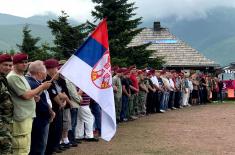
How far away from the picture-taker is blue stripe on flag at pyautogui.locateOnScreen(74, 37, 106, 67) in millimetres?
7695

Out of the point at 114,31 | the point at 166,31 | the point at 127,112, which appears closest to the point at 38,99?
the point at 127,112

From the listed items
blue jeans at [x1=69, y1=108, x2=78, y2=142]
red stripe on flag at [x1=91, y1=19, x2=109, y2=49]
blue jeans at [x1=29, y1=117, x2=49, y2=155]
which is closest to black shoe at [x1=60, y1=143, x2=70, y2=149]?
blue jeans at [x1=69, y1=108, x2=78, y2=142]

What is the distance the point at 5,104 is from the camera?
6617 millimetres

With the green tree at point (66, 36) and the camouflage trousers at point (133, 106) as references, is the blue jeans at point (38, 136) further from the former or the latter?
the green tree at point (66, 36)

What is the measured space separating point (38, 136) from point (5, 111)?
928 millimetres

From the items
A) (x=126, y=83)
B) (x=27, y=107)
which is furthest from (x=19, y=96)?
(x=126, y=83)

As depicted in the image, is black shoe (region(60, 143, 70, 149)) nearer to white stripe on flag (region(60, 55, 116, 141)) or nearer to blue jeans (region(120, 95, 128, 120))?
white stripe on flag (region(60, 55, 116, 141))

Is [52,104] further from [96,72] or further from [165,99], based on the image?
[165,99]

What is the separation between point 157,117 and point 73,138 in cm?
759

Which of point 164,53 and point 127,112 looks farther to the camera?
point 164,53

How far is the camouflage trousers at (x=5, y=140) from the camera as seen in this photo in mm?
6352

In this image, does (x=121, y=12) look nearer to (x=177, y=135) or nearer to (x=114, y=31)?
(x=114, y=31)

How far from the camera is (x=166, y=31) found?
5012cm

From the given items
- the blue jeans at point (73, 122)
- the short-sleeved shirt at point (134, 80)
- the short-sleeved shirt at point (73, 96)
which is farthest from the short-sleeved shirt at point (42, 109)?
the short-sleeved shirt at point (134, 80)
